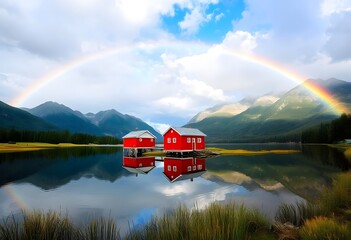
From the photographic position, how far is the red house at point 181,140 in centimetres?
6394

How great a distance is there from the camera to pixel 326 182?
92.6ft

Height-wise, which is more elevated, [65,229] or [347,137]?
[347,137]

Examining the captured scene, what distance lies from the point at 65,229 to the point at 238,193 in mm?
16257

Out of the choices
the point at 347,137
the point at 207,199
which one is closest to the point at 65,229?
the point at 207,199

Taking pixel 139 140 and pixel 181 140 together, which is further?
pixel 139 140

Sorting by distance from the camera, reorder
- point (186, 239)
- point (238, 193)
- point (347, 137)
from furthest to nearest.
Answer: point (347, 137) → point (238, 193) → point (186, 239)

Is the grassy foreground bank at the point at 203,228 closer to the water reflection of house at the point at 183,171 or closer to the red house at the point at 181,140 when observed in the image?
A: the water reflection of house at the point at 183,171

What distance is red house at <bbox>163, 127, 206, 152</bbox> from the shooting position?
63938mm

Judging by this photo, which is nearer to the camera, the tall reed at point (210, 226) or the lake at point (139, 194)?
the tall reed at point (210, 226)

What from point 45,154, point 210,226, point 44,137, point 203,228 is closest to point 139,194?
point 203,228

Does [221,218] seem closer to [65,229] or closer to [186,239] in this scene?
[186,239]

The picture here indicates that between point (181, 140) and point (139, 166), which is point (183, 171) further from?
point (181, 140)

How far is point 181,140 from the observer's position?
63500 millimetres

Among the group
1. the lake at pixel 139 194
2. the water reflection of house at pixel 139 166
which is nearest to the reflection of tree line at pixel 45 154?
the water reflection of house at pixel 139 166
